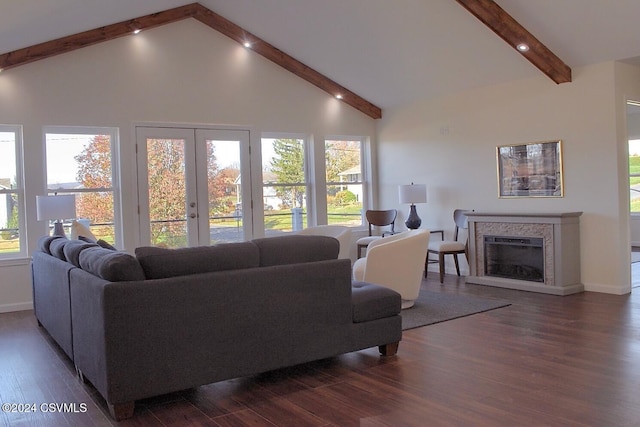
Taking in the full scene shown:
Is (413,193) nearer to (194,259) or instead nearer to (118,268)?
(194,259)

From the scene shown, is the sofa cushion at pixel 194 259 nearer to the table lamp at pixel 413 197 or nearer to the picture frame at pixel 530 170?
the picture frame at pixel 530 170

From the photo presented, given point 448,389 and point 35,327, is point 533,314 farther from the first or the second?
point 35,327

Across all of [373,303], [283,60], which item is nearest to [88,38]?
[283,60]

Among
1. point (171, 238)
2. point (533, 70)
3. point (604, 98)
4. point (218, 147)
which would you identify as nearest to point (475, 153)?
point (533, 70)

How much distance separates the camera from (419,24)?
6.23 m

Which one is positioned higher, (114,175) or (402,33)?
(402,33)

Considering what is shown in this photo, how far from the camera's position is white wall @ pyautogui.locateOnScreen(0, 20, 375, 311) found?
20.4ft

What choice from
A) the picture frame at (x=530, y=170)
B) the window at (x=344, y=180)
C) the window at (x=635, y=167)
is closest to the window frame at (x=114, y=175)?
the window at (x=344, y=180)

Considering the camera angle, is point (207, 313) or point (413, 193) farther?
point (413, 193)

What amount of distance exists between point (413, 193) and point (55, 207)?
4521mm

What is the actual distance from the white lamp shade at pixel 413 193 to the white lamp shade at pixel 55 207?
424 cm

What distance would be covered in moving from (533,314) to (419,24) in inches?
134

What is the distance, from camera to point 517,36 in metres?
5.64

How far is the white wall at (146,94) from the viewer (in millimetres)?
6203
